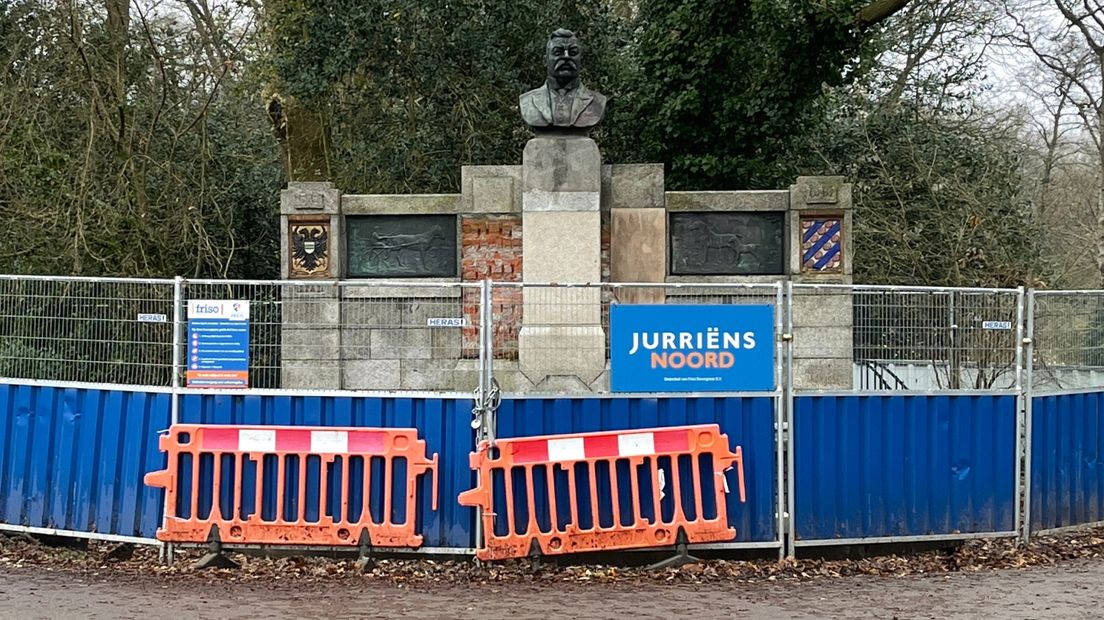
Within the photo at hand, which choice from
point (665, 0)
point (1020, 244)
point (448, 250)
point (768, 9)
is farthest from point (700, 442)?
point (1020, 244)

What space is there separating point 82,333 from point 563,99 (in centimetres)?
619

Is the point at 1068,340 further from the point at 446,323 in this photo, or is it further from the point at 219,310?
the point at 219,310

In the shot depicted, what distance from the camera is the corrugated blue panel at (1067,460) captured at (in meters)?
10.1

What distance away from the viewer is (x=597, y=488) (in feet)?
29.9

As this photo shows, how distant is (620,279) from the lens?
1422 centimetres

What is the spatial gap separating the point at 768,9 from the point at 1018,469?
9.57 m

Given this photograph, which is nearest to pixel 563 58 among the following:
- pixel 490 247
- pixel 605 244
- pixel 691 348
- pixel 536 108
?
pixel 536 108

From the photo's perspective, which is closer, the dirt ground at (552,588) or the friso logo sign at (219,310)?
the dirt ground at (552,588)

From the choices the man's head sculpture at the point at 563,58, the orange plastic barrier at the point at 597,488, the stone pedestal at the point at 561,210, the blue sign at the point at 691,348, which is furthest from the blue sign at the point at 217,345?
the man's head sculpture at the point at 563,58

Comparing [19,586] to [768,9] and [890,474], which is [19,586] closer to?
[890,474]

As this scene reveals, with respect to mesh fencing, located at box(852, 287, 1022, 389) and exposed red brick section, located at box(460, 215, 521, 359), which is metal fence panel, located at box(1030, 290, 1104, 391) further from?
exposed red brick section, located at box(460, 215, 521, 359)

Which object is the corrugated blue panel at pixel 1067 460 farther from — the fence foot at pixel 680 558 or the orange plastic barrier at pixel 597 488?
the fence foot at pixel 680 558

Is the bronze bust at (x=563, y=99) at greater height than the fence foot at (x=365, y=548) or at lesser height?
greater

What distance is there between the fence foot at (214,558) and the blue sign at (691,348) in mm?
3078
